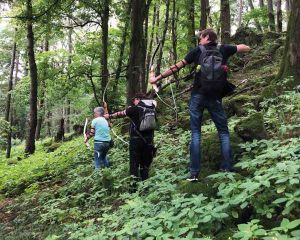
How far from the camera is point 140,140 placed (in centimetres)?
800

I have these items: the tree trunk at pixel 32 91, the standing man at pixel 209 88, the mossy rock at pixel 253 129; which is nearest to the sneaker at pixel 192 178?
the standing man at pixel 209 88

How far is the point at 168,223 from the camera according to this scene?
14.2 feet

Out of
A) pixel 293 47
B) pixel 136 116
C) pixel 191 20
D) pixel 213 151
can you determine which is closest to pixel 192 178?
pixel 213 151

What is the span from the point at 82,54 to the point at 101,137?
954 centimetres

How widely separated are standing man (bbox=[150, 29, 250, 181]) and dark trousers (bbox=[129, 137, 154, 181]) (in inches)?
81.4

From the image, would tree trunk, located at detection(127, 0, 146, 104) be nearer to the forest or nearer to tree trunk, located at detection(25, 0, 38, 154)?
the forest

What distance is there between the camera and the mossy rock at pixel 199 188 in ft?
17.7

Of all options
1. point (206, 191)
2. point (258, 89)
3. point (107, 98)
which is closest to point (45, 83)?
point (107, 98)

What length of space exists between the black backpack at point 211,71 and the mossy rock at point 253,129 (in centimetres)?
121

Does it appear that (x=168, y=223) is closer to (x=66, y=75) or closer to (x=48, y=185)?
(x=48, y=185)

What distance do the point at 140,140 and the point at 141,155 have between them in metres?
0.33

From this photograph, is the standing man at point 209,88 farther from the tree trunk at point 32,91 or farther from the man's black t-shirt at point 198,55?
the tree trunk at point 32,91

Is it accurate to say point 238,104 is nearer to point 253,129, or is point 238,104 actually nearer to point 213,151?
point 253,129

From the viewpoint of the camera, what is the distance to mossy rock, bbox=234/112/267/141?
6793 millimetres
